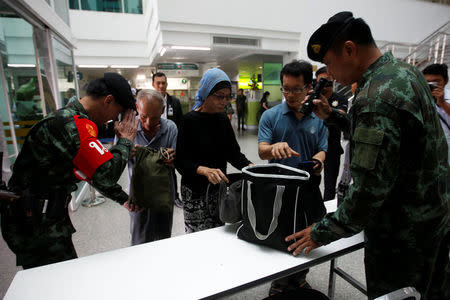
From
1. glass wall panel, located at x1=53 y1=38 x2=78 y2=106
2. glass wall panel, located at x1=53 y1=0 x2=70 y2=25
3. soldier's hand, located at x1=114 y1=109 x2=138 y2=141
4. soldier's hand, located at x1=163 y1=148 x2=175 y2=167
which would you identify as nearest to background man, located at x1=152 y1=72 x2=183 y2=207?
glass wall panel, located at x1=53 y1=38 x2=78 y2=106

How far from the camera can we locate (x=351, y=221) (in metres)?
0.84

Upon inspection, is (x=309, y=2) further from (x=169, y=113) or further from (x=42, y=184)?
(x=42, y=184)

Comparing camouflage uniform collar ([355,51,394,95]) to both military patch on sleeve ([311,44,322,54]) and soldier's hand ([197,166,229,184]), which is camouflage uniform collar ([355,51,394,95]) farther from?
soldier's hand ([197,166,229,184])

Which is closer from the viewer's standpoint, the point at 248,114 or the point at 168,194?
the point at 168,194

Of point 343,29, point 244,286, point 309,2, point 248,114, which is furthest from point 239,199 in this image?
point 248,114

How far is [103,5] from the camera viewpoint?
33.6 ft

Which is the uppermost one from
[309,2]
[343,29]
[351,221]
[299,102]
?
[309,2]

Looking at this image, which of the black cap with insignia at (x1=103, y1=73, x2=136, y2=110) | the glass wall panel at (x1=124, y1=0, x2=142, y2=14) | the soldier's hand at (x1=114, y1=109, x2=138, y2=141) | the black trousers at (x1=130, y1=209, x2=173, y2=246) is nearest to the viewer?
the black cap with insignia at (x1=103, y1=73, x2=136, y2=110)

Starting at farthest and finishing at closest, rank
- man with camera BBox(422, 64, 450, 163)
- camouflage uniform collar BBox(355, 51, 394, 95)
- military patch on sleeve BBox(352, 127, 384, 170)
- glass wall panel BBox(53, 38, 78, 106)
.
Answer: glass wall panel BBox(53, 38, 78, 106)
man with camera BBox(422, 64, 450, 163)
camouflage uniform collar BBox(355, 51, 394, 95)
military patch on sleeve BBox(352, 127, 384, 170)

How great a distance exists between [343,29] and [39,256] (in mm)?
1575

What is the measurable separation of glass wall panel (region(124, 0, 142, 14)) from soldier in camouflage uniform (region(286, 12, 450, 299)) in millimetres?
11910

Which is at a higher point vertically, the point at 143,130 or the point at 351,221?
the point at 143,130

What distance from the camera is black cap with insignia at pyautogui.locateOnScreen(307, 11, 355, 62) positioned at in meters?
0.84

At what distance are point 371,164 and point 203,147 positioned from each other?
978 millimetres
